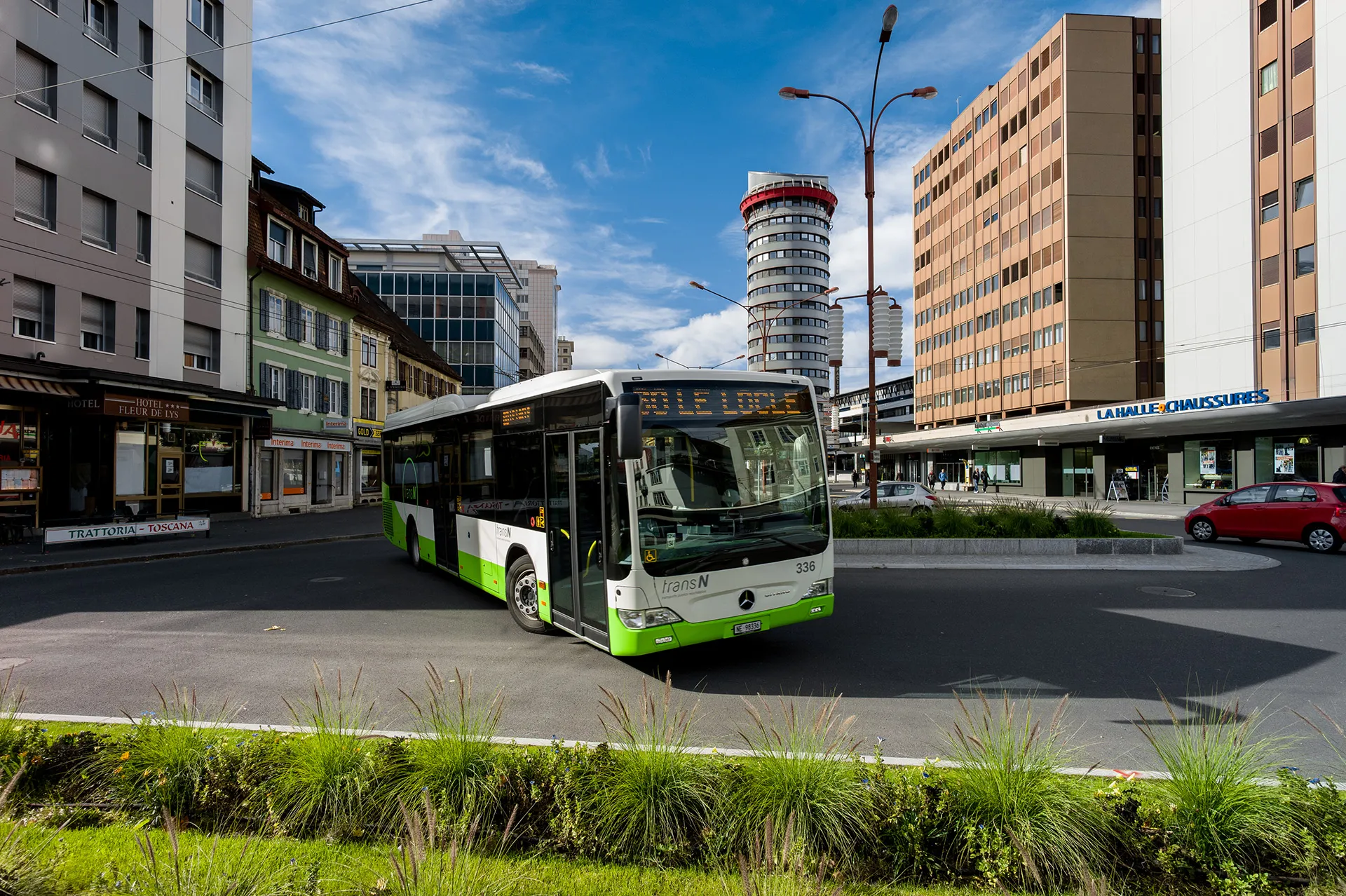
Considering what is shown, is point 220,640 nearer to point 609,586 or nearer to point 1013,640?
point 609,586

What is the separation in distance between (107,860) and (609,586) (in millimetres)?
3745

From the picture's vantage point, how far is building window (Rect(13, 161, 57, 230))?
18062mm

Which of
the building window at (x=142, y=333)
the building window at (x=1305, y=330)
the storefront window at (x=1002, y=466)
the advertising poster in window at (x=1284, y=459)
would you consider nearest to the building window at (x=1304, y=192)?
the building window at (x=1305, y=330)

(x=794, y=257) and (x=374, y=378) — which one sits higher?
(x=794, y=257)

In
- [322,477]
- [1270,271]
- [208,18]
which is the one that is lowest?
[322,477]

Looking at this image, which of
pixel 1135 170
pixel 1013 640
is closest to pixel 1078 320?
pixel 1135 170

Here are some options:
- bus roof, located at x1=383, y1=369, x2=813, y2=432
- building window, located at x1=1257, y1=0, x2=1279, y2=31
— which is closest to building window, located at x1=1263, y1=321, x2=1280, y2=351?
building window, located at x1=1257, y1=0, x2=1279, y2=31

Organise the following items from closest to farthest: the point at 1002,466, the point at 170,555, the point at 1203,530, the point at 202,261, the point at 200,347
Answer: the point at 170,555 → the point at 1203,530 → the point at 200,347 → the point at 202,261 → the point at 1002,466

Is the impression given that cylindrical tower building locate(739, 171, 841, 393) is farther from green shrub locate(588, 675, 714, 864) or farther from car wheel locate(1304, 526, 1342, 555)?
green shrub locate(588, 675, 714, 864)

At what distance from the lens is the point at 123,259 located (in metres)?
21.2

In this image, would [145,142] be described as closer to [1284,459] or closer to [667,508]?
[667,508]

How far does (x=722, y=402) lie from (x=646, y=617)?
2246mm

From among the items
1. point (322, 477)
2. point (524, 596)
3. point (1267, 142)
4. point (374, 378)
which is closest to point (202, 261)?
point (322, 477)

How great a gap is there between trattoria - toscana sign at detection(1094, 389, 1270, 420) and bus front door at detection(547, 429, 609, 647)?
3080 cm
